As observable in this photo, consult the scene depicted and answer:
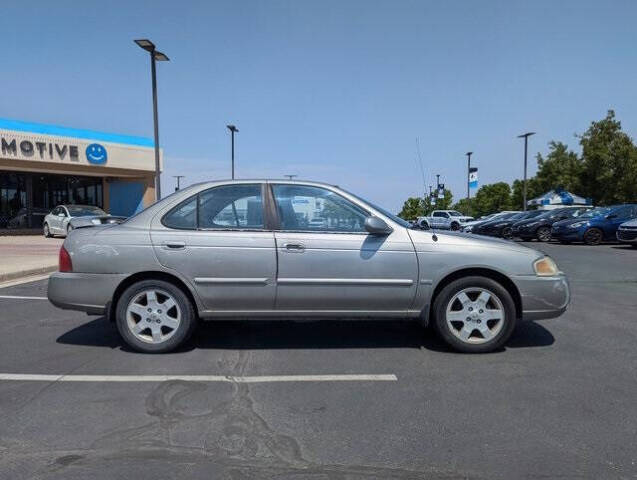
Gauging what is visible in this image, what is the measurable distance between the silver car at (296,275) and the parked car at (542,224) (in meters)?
17.3

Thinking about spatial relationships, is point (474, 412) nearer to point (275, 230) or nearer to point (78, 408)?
point (275, 230)

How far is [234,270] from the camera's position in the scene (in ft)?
15.6

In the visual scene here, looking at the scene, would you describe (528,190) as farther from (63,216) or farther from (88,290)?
(88,290)

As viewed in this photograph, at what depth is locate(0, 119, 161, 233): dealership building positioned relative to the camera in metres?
23.2

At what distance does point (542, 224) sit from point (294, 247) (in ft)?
61.2

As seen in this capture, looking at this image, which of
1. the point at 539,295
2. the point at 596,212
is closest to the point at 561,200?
the point at 596,212

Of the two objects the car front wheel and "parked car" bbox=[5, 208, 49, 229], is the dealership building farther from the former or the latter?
the car front wheel

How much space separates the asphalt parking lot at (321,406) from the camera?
2.88 meters

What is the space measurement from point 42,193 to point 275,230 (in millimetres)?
25146

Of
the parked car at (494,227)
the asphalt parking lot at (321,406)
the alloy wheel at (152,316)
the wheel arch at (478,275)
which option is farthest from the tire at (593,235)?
the alloy wheel at (152,316)

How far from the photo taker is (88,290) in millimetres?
4832

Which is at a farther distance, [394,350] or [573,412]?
[394,350]

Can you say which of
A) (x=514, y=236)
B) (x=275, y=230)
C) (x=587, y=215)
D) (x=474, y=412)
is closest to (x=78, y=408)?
(x=275, y=230)

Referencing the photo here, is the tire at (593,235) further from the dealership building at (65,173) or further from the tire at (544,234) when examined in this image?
the dealership building at (65,173)
